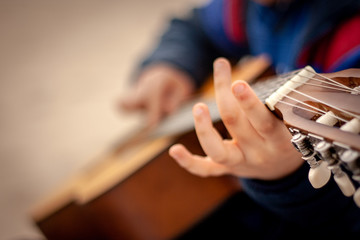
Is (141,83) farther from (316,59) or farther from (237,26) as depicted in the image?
(316,59)

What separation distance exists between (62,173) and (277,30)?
1277 millimetres

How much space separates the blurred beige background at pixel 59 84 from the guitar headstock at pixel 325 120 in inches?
52.1

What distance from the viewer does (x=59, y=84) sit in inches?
63.0

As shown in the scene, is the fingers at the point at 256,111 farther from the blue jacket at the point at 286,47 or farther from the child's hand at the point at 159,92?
the child's hand at the point at 159,92

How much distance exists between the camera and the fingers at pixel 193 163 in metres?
0.36

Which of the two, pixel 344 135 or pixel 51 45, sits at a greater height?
pixel 51 45

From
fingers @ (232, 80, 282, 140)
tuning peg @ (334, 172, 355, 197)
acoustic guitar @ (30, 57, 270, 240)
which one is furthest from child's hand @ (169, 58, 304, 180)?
acoustic guitar @ (30, 57, 270, 240)

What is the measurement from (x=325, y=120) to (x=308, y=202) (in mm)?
142

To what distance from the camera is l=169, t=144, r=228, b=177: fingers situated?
36cm

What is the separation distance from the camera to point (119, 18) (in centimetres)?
168

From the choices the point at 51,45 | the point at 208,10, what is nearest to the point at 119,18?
the point at 51,45

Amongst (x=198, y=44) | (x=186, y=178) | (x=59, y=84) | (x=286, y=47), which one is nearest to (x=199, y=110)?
(x=186, y=178)

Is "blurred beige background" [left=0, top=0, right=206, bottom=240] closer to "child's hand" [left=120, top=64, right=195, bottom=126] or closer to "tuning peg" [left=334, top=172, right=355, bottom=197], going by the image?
"child's hand" [left=120, top=64, right=195, bottom=126]

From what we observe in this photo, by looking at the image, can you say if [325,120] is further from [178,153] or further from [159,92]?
[159,92]
